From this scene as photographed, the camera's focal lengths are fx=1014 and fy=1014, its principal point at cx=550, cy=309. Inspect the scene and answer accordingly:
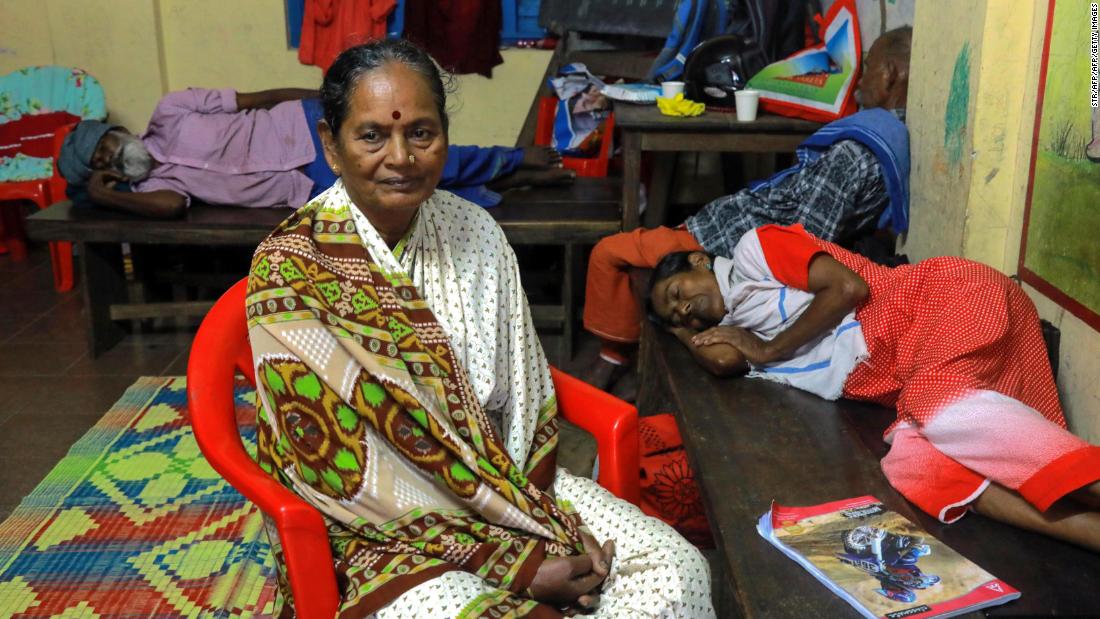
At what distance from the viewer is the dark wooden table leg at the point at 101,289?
4.65m

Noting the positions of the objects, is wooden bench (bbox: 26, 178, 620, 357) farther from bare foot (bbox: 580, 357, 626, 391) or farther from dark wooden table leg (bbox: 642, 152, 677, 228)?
bare foot (bbox: 580, 357, 626, 391)

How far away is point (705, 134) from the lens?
413cm

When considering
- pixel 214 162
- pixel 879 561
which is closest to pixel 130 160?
pixel 214 162

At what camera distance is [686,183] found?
19.3 feet

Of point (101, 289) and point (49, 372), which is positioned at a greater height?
point (101, 289)

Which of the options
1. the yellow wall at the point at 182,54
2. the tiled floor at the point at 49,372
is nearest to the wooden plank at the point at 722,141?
the tiled floor at the point at 49,372

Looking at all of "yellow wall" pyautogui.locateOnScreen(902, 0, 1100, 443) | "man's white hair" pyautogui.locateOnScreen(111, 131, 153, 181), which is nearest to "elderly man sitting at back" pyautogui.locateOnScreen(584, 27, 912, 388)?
"yellow wall" pyautogui.locateOnScreen(902, 0, 1100, 443)

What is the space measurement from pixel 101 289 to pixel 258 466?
11.0ft

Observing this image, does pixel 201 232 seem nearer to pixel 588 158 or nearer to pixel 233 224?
pixel 233 224

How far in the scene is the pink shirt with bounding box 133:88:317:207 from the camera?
475 centimetres

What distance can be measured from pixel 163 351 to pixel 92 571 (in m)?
2.06

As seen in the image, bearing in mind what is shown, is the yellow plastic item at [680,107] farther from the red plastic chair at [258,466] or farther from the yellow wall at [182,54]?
the yellow wall at [182,54]

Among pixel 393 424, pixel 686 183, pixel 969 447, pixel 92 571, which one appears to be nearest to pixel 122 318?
pixel 92 571

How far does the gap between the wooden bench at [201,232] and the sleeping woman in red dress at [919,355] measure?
1.31 m
